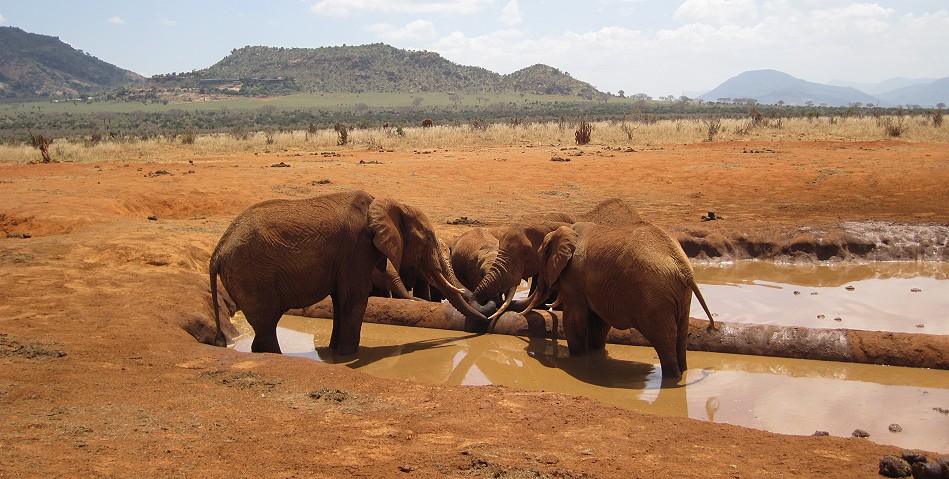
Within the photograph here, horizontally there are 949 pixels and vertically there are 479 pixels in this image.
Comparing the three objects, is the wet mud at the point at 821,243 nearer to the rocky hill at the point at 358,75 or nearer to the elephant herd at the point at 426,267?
the elephant herd at the point at 426,267

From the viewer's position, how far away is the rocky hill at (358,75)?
140m

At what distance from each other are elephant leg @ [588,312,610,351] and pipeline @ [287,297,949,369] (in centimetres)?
46

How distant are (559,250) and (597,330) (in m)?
1.20

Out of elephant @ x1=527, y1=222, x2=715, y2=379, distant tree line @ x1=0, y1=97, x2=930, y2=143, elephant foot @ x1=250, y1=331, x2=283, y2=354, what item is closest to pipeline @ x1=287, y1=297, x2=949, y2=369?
elephant @ x1=527, y1=222, x2=715, y2=379

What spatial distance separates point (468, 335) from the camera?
437 inches

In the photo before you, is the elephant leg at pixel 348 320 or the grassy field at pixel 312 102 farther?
the grassy field at pixel 312 102

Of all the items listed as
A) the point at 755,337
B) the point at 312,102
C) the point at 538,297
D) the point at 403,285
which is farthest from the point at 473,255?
the point at 312,102

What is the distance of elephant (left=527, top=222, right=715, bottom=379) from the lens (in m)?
8.59

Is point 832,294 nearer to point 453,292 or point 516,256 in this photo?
point 516,256

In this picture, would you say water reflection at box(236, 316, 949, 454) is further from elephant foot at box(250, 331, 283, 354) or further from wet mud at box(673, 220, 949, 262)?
wet mud at box(673, 220, 949, 262)

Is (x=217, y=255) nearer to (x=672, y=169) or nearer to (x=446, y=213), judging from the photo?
(x=446, y=213)

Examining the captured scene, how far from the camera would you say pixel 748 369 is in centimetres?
938

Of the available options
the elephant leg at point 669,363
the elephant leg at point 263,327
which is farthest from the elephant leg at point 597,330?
the elephant leg at point 263,327

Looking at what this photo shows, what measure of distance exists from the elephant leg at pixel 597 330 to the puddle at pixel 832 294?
2.30 m
